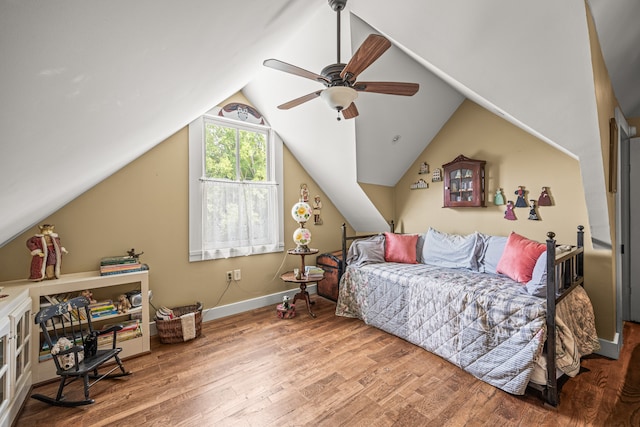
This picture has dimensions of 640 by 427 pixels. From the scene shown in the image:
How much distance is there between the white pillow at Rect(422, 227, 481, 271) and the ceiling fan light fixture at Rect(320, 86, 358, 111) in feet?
6.98

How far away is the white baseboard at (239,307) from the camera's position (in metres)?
3.03

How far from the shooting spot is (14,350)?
5.38ft

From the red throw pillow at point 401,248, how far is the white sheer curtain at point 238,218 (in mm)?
1449

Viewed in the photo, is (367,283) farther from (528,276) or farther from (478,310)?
(528,276)

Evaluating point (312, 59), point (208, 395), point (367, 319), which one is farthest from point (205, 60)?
point (367, 319)

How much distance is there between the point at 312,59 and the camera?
7.99 ft

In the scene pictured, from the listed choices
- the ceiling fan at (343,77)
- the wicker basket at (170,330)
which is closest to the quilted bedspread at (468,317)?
the ceiling fan at (343,77)

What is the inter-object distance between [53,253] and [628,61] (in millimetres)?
4881

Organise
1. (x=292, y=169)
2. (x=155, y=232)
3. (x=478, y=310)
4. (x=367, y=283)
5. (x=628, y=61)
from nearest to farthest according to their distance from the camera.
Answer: (x=478, y=310) → (x=628, y=61) → (x=155, y=232) → (x=367, y=283) → (x=292, y=169)

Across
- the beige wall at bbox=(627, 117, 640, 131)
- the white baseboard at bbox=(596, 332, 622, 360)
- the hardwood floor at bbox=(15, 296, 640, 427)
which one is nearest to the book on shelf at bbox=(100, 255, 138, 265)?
the hardwood floor at bbox=(15, 296, 640, 427)

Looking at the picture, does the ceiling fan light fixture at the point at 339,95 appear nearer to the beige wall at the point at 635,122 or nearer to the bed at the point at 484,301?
the bed at the point at 484,301

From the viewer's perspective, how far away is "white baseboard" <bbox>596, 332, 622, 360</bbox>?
2201mm

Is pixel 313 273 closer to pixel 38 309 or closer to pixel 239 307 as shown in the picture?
pixel 239 307

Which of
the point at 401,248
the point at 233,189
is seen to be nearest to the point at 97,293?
the point at 233,189
